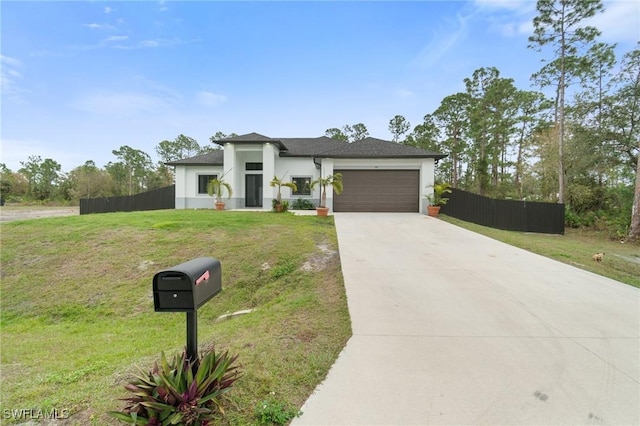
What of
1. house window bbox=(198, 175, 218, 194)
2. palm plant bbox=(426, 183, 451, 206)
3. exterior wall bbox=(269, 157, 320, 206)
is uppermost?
exterior wall bbox=(269, 157, 320, 206)

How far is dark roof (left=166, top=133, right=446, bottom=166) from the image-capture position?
562 inches

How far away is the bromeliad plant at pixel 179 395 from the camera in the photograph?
163 centimetres

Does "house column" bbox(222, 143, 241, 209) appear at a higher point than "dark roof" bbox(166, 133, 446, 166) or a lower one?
lower

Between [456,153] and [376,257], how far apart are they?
24.4 meters

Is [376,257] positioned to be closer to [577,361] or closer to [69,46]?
[577,361]

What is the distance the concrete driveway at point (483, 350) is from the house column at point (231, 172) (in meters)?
12.1

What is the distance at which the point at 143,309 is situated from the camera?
542 cm

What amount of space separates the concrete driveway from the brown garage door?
29.3 ft

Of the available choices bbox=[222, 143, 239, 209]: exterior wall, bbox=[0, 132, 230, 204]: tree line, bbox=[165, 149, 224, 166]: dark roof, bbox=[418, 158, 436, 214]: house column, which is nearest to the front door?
bbox=[222, 143, 239, 209]: exterior wall

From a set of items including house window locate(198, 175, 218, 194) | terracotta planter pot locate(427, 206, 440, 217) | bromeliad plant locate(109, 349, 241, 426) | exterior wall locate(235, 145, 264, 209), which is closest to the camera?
bromeliad plant locate(109, 349, 241, 426)

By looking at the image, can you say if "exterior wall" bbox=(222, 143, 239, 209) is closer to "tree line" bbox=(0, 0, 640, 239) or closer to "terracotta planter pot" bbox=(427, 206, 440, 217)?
"tree line" bbox=(0, 0, 640, 239)

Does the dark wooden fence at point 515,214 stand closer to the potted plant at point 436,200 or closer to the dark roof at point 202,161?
the potted plant at point 436,200

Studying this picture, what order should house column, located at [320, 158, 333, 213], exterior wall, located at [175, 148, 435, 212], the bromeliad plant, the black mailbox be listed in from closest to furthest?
the bromeliad plant → the black mailbox → exterior wall, located at [175, 148, 435, 212] → house column, located at [320, 158, 333, 213]

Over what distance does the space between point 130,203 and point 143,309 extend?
16.8m
